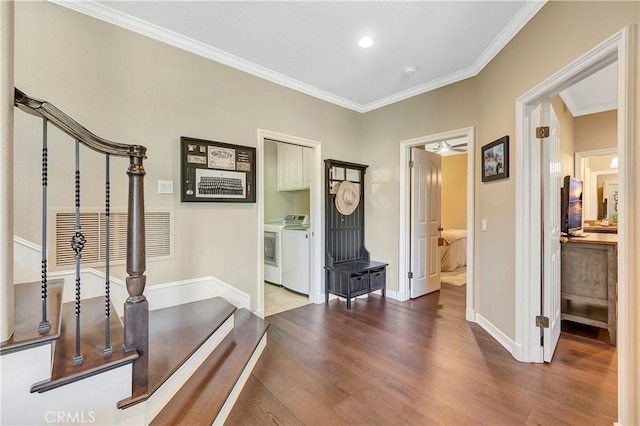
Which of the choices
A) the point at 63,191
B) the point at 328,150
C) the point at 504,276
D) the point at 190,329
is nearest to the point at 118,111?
the point at 63,191

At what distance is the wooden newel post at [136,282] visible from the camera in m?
1.39

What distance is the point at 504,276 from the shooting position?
253 cm

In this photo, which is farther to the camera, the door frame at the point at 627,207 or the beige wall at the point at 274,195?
the beige wall at the point at 274,195

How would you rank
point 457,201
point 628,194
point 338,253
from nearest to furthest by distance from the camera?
point 628,194 → point 338,253 → point 457,201

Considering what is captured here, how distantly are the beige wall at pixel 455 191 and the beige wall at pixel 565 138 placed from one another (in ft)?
8.94

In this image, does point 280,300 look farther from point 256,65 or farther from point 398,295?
point 256,65

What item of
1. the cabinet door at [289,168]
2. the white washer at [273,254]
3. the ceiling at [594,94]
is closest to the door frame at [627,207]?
the ceiling at [594,94]

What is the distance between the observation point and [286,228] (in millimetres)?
4254

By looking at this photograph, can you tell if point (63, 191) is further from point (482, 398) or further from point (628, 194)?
point (628, 194)

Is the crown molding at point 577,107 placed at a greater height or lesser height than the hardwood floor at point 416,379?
greater

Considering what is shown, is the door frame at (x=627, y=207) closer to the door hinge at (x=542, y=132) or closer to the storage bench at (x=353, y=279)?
the door hinge at (x=542, y=132)

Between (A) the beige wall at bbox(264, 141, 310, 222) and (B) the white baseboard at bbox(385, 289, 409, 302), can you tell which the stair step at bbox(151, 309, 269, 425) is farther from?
(A) the beige wall at bbox(264, 141, 310, 222)

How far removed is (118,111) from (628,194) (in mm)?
3289

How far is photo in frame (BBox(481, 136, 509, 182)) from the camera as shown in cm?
246
